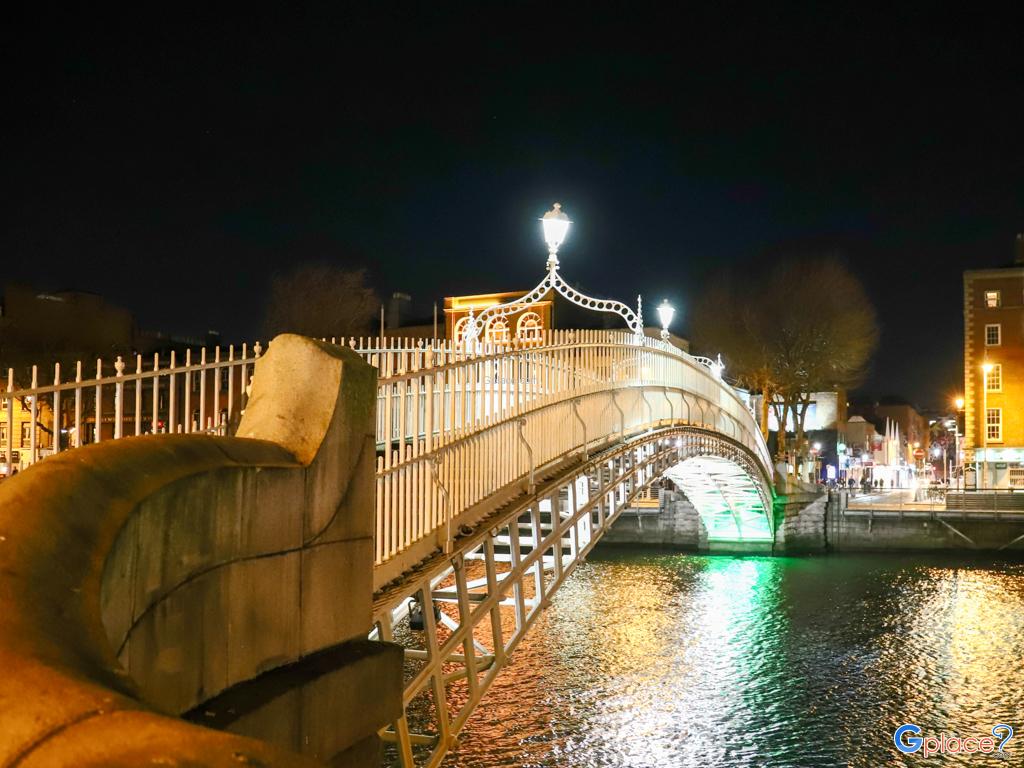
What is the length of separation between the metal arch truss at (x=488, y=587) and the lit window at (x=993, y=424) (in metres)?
35.6

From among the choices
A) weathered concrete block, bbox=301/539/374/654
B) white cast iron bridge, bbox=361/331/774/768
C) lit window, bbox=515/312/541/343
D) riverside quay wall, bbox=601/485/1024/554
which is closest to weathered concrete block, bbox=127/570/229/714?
weathered concrete block, bbox=301/539/374/654

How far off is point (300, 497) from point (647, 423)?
14.6 metres

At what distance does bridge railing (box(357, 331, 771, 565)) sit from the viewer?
26.7 feet

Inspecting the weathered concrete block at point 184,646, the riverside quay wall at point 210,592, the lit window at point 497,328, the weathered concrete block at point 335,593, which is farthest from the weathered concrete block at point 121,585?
the lit window at point 497,328

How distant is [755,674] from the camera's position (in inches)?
760

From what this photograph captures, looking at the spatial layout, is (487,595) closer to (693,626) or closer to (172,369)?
(172,369)

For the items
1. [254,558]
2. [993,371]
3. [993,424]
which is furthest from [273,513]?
[993,371]

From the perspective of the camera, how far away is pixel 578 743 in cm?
1438

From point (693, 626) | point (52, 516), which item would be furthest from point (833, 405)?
point (52, 516)

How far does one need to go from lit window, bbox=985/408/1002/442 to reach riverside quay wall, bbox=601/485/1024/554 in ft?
48.0

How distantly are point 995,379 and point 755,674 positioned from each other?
4218 centimetres

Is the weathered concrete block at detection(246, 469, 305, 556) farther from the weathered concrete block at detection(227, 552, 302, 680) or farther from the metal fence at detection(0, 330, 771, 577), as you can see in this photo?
the metal fence at detection(0, 330, 771, 577)

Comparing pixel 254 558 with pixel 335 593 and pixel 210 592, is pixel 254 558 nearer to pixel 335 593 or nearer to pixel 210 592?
pixel 210 592

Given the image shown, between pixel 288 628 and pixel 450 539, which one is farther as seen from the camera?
A: pixel 450 539
